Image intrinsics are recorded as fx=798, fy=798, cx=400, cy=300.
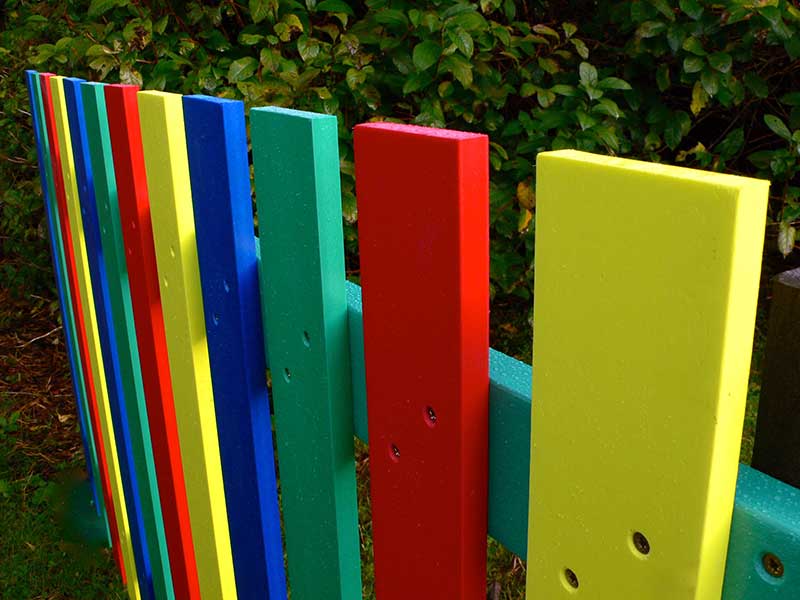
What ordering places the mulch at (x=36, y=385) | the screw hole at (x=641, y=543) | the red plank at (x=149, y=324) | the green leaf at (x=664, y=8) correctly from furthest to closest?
the mulch at (x=36, y=385) < the green leaf at (x=664, y=8) < the red plank at (x=149, y=324) < the screw hole at (x=641, y=543)

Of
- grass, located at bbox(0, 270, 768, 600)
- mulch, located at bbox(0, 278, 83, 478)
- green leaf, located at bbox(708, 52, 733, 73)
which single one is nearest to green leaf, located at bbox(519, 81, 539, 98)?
green leaf, located at bbox(708, 52, 733, 73)

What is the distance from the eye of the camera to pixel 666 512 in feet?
1.89

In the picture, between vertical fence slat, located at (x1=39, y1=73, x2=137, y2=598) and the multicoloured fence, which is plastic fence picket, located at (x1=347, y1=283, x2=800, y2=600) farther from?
vertical fence slat, located at (x1=39, y1=73, x2=137, y2=598)

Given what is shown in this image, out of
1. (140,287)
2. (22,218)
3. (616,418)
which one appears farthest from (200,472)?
(22,218)

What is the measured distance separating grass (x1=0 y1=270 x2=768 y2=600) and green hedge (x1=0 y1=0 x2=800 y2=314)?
28.4 inches

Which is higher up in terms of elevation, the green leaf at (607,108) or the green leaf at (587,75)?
the green leaf at (587,75)

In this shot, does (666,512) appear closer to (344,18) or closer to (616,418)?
(616,418)

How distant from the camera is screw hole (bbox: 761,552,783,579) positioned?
1.82 ft

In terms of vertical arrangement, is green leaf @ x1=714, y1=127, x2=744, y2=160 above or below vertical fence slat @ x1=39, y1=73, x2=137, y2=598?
above

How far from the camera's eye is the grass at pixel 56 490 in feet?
9.14

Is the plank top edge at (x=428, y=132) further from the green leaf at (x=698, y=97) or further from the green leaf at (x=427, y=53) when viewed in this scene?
the green leaf at (x=698, y=97)

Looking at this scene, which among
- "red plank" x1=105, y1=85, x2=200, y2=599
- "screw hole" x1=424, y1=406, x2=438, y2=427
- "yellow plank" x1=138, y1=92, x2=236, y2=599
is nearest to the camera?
"screw hole" x1=424, y1=406, x2=438, y2=427

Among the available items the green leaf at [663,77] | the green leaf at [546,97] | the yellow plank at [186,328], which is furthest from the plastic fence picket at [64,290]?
the green leaf at [663,77]

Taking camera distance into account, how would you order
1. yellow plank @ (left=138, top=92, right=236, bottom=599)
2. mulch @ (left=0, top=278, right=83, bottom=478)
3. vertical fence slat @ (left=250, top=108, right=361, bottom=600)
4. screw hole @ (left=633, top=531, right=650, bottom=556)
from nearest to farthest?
screw hole @ (left=633, top=531, right=650, bottom=556), vertical fence slat @ (left=250, top=108, right=361, bottom=600), yellow plank @ (left=138, top=92, right=236, bottom=599), mulch @ (left=0, top=278, right=83, bottom=478)
